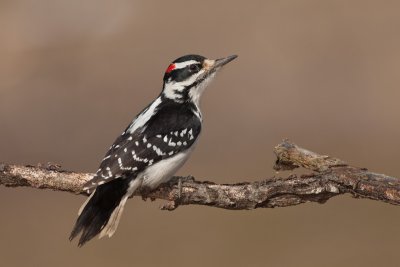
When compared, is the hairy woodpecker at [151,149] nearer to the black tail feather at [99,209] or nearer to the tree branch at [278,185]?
the black tail feather at [99,209]

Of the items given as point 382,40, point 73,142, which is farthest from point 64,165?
point 382,40

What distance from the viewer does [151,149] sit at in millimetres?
7129

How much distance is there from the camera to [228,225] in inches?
595

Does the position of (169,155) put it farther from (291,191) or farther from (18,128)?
(18,128)

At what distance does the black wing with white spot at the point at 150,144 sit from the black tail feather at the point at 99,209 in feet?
0.34

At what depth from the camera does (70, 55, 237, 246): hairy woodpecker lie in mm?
6824

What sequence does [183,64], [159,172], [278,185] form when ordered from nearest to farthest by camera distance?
1. [278,185]
2. [159,172]
3. [183,64]

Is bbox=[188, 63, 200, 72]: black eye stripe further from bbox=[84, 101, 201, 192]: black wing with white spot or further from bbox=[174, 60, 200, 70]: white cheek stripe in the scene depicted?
bbox=[84, 101, 201, 192]: black wing with white spot

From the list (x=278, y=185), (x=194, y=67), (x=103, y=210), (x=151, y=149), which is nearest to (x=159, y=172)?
(x=151, y=149)

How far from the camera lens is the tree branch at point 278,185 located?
21.1 ft

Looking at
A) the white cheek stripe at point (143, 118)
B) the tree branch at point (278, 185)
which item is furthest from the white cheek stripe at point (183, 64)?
the tree branch at point (278, 185)

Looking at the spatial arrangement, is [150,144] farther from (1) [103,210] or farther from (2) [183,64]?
(2) [183,64]

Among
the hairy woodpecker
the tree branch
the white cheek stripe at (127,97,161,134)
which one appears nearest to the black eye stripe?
the hairy woodpecker

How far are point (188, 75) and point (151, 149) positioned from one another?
3.17 feet
